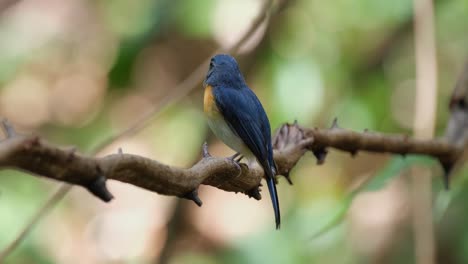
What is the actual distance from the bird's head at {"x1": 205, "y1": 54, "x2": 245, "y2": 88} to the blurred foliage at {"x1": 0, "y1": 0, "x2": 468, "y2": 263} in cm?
119

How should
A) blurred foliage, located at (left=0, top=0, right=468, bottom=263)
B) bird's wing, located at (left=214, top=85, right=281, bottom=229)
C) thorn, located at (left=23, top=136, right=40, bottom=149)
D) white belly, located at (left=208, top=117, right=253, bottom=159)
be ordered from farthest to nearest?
blurred foliage, located at (left=0, top=0, right=468, bottom=263), white belly, located at (left=208, top=117, right=253, bottom=159), bird's wing, located at (left=214, top=85, right=281, bottom=229), thorn, located at (left=23, top=136, right=40, bottom=149)

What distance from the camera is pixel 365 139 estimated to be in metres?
2.52

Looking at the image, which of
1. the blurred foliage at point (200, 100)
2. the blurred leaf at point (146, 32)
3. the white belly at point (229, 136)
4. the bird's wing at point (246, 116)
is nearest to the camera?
the bird's wing at point (246, 116)

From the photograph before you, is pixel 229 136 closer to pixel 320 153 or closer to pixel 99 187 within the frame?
pixel 320 153

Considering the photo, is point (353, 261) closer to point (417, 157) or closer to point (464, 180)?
point (464, 180)

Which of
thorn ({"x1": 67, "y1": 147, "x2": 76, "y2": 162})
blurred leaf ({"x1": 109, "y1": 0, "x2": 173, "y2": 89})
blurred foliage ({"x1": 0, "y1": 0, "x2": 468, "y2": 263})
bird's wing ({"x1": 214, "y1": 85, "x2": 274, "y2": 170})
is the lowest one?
blurred foliage ({"x1": 0, "y1": 0, "x2": 468, "y2": 263})

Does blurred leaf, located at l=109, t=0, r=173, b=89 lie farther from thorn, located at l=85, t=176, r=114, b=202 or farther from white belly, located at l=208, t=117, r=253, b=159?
thorn, located at l=85, t=176, r=114, b=202

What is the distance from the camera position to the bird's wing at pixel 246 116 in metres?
2.43

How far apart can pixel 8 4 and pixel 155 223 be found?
165 centimetres

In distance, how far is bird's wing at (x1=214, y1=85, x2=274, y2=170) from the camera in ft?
7.97

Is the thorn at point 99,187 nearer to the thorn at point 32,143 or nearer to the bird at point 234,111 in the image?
the thorn at point 32,143

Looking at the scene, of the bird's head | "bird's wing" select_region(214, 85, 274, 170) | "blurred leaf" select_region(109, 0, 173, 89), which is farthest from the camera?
"blurred leaf" select_region(109, 0, 173, 89)

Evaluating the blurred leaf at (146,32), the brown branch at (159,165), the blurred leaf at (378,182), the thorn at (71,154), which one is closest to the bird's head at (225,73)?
the brown branch at (159,165)

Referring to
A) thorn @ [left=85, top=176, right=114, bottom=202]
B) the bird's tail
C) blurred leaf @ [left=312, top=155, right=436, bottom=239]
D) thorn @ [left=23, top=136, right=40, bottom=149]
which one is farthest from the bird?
thorn @ [left=23, top=136, right=40, bottom=149]
